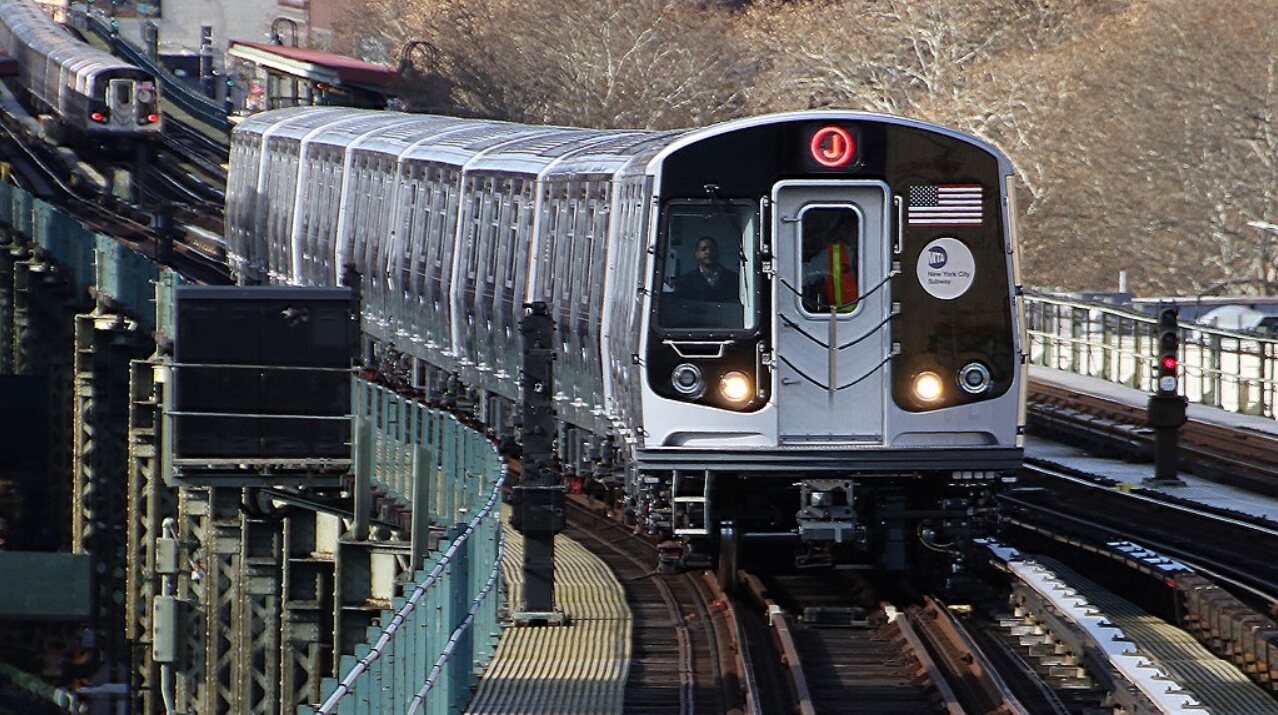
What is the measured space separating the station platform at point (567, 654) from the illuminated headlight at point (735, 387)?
1.53 m

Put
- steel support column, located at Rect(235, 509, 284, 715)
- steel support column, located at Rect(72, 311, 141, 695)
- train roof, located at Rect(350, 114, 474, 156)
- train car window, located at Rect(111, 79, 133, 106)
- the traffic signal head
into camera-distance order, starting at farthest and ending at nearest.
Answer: train car window, located at Rect(111, 79, 133, 106) < steel support column, located at Rect(72, 311, 141, 695) < train roof, located at Rect(350, 114, 474, 156) < steel support column, located at Rect(235, 509, 284, 715) < the traffic signal head

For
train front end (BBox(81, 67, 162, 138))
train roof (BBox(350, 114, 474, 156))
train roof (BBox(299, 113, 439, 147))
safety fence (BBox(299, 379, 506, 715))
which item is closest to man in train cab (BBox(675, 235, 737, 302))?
safety fence (BBox(299, 379, 506, 715))

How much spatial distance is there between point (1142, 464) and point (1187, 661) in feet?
38.3

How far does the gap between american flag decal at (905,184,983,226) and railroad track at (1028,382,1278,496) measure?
26.6 feet

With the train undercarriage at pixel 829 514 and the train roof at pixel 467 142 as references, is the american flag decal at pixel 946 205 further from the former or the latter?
the train roof at pixel 467 142

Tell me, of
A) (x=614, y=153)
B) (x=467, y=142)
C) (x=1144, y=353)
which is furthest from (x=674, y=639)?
(x=1144, y=353)

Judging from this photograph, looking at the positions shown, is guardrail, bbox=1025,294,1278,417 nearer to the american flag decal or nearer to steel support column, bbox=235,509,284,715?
steel support column, bbox=235,509,284,715

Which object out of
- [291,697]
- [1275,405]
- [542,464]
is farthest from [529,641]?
[1275,405]

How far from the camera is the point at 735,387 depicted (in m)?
15.4

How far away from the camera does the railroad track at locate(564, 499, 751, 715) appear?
13047mm

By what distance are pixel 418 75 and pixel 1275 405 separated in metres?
42.9

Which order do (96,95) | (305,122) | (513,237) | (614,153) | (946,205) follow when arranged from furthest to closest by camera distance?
1. (96,95)
2. (305,122)
3. (513,237)
4. (614,153)
5. (946,205)

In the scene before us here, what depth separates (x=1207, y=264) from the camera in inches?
2264

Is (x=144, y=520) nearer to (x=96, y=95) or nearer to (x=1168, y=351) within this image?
(x=1168, y=351)
